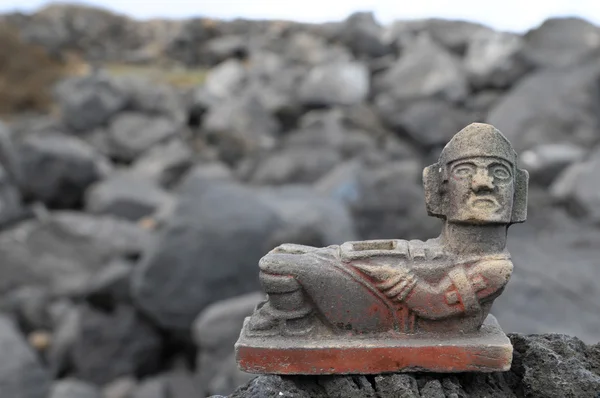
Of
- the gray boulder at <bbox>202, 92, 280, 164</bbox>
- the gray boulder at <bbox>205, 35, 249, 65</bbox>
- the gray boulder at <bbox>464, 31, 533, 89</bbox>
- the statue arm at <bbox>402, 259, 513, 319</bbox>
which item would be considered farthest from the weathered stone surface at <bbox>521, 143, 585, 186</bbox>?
the gray boulder at <bbox>205, 35, 249, 65</bbox>

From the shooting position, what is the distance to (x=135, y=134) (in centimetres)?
1739

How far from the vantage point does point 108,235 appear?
10062 mm

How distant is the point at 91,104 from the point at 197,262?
1296 centimetres

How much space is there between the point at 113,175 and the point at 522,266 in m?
9.01

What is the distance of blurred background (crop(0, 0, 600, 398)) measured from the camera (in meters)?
7.10

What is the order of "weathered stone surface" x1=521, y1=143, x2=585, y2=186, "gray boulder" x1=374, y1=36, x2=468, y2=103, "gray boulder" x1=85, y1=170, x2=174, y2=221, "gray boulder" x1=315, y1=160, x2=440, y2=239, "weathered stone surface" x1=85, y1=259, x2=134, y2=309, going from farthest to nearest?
"gray boulder" x1=374, y1=36, x2=468, y2=103 → "weathered stone surface" x1=521, y1=143, x2=585, y2=186 → "gray boulder" x1=85, y1=170, x2=174, y2=221 → "gray boulder" x1=315, y1=160, x2=440, y2=239 → "weathered stone surface" x1=85, y1=259, x2=134, y2=309

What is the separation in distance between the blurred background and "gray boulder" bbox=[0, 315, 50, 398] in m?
0.02

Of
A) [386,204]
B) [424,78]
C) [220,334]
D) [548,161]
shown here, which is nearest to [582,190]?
[548,161]

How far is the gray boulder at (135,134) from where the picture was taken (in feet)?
55.4

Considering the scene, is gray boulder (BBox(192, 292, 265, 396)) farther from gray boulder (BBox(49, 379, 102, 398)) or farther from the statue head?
the statue head

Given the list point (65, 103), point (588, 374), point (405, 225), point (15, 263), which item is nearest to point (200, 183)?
point (405, 225)

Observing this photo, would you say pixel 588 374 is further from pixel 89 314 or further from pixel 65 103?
pixel 65 103

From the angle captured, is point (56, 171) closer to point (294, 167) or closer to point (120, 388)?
point (294, 167)

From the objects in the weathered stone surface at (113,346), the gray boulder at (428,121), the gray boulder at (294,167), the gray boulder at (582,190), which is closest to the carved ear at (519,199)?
the weathered stone surface at (113,346)
